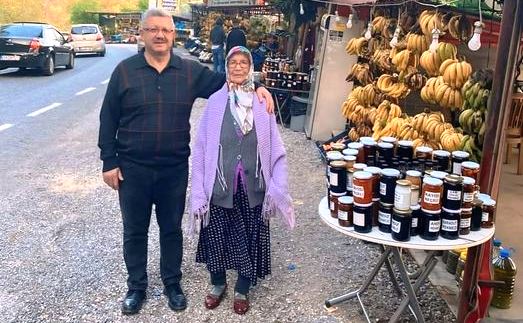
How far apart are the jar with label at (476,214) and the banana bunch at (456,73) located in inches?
84.8

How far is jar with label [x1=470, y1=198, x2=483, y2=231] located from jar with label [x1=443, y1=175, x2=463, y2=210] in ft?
0.54

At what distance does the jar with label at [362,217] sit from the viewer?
2885 millimetres

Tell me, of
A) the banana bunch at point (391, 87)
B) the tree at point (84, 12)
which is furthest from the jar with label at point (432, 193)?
the tree at point (84, 12)

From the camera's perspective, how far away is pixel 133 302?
362 cm

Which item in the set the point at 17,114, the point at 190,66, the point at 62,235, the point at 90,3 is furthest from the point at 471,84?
the point at 90,3

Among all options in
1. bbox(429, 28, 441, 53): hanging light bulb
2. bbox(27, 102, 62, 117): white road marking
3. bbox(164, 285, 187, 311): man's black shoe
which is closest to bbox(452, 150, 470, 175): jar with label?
bbox(164, 285, 187, 311): man's black shoe

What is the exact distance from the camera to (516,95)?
5910 mm

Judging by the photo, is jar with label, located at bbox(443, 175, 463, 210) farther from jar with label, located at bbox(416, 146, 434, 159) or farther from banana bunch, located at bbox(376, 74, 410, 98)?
banana bunch, located at bbox(376, 74, 410, 98)

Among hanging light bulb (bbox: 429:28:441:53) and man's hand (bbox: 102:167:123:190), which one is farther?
hanging light bulb (bbox: 429:28:441:53)

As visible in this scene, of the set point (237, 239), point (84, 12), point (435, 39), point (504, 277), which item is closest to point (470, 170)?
point (504, 277)

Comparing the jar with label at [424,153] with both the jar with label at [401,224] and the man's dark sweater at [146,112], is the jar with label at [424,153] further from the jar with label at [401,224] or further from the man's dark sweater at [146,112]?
the man's dark sweater at [146,112]

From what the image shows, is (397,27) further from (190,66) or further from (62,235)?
(62,235)

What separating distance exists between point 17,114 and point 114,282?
7425 millimetres

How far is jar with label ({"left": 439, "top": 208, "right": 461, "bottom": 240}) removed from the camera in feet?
9.20
